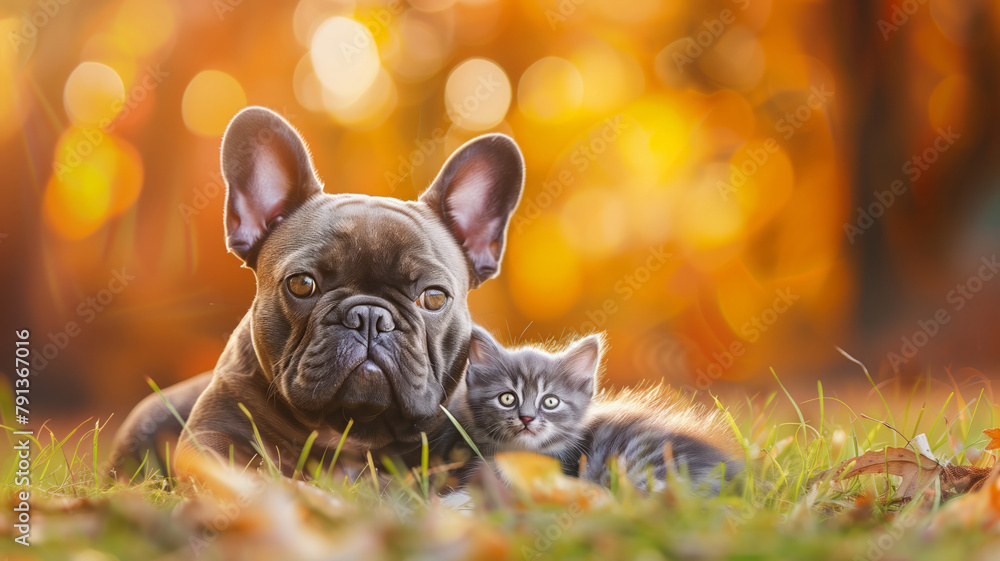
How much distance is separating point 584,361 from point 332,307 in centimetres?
107

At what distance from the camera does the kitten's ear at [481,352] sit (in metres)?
2.97

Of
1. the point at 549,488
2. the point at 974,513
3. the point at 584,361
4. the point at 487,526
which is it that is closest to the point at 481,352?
A: the point at 584,361

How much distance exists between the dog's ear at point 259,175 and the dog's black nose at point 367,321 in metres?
0.76

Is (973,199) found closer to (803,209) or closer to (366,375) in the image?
(803,209)

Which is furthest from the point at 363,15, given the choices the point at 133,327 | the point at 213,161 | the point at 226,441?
the point at 226,441

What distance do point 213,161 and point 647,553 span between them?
5.28m

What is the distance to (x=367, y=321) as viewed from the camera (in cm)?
266

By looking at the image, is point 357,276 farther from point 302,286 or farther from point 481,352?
point 481,352

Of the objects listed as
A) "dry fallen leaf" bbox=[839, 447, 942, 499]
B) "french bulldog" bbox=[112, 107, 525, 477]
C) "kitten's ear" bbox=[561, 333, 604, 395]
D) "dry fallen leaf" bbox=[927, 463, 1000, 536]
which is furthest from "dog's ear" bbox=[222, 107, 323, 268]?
"dry fallen leaf" bbox=[927, 463, 1000, 536]

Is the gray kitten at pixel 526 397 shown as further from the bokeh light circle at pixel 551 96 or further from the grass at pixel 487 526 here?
the bokeh light circle at pixel 551 96

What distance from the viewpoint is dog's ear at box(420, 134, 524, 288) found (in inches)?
134

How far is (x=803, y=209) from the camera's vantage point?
23.9 ft

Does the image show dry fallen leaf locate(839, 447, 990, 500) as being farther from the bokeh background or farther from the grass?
the bokeh background

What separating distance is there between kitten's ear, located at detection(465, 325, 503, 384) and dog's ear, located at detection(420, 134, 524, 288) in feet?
1.73
